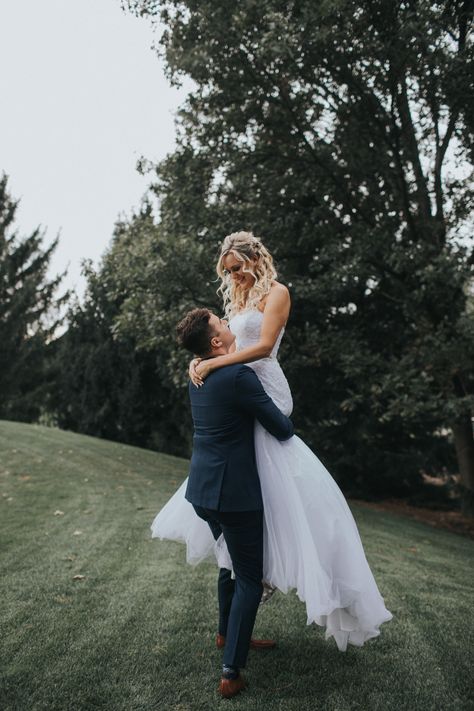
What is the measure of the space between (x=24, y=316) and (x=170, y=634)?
98.4 ft

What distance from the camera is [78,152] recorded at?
587 inches

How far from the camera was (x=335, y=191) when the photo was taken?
10.5 metres

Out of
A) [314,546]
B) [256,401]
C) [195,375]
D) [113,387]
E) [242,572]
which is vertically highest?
[113,387]

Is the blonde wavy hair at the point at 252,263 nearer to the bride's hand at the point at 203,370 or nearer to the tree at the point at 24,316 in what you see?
the bride's hand at the point at 203,370

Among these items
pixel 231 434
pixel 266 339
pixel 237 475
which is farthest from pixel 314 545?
pixel 266 339

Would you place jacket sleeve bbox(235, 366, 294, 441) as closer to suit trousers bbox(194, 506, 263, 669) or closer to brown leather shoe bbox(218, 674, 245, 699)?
suit trousers bbox(194, 506, 263, 669)

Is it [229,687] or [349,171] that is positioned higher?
[349,171]

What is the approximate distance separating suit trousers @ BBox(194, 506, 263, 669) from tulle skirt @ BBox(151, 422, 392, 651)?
0.07 metres

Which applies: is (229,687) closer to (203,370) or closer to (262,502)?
(262,502)

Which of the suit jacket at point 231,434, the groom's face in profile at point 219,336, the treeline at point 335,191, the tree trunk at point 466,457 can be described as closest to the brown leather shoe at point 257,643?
the suit jacket at point 231,434

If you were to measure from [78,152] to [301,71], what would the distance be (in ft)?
27.2

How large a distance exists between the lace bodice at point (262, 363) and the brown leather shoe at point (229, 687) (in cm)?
149

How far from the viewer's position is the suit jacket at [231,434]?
9.63 ft

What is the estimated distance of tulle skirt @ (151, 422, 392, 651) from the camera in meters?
2.86
